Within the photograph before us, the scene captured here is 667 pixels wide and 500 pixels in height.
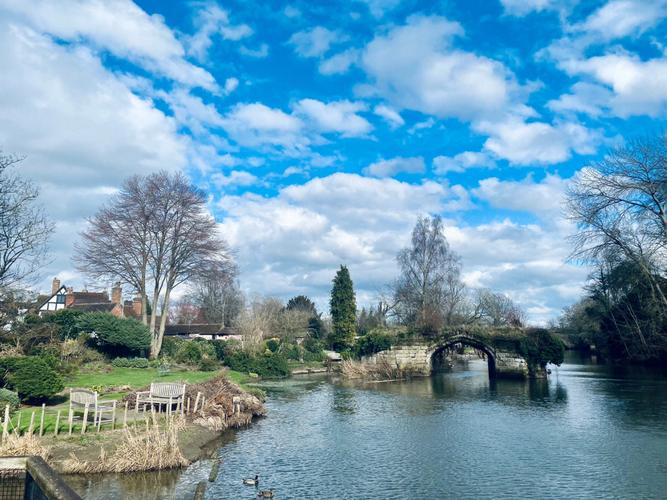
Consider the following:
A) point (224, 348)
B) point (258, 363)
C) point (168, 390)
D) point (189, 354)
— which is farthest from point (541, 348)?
point (168, 390)

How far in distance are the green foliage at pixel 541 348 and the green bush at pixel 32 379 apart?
36227mm

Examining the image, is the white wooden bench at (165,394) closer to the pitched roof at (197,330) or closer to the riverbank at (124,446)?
the riverbank at (124,446)

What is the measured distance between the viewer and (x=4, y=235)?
80.5ft

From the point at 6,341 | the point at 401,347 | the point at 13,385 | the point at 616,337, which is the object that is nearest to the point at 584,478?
the point at 13,385

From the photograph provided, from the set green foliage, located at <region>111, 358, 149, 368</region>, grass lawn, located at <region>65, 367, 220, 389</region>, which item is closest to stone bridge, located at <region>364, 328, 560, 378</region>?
grass lawn, located at <region>65, 367, 220, 389</region>

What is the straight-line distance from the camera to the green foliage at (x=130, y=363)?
36250 mm

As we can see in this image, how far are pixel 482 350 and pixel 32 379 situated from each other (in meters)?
37.5

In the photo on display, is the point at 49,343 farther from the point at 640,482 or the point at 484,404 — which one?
the point at 640,482

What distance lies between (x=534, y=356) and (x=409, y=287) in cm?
1976

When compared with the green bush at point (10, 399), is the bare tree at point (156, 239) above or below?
above

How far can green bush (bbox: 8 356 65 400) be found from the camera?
2003 cm

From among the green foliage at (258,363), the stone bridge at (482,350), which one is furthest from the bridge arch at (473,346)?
the green foliage at (258,363)

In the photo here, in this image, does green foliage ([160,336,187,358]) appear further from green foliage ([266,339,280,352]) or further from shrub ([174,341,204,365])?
green foliage ([266,339,280,352])

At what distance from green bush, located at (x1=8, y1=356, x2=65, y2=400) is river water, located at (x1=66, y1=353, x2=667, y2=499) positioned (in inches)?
311
